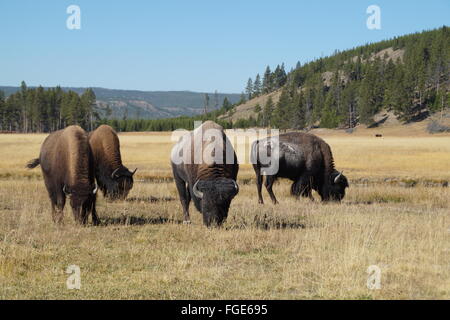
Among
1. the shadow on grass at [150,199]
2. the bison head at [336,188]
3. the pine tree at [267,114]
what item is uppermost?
the pine tree at [267,114]

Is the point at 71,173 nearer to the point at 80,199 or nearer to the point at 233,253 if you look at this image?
the point at 80,199

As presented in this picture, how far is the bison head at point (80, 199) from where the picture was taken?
493 inches

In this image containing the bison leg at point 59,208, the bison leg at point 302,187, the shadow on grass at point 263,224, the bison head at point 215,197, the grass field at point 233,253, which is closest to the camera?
the grass field at point 233,253

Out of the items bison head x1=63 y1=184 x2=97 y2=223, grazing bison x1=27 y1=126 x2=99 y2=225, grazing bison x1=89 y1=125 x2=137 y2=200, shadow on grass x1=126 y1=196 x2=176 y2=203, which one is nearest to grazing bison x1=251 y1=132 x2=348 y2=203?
shadow on grass x1=126 y1=196 x2=176 y2=203

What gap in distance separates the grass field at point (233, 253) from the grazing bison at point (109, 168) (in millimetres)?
1027

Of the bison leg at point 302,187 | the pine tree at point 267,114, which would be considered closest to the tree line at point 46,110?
the pine tree at point 267,114

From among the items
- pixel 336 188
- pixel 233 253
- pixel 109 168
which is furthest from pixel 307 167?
pixel 233 253

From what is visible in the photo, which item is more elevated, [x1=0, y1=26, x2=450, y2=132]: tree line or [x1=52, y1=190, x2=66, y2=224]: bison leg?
[x1=0, y1=26, x2=450, y2=132]: tree line

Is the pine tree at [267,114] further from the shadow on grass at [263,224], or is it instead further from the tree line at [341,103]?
the shadow on grass at [263,224]

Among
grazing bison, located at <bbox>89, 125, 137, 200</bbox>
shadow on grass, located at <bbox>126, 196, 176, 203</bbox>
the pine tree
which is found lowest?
shadow on grass, located at <bbox>126, 196, 176, 203</bbox>

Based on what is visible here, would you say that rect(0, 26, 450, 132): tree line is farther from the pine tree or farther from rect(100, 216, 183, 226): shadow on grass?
rect(100, 216, 183, 226): shadow on grass

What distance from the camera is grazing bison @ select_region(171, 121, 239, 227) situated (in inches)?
460

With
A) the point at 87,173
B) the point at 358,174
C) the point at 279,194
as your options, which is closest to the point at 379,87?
the point at 358,174
